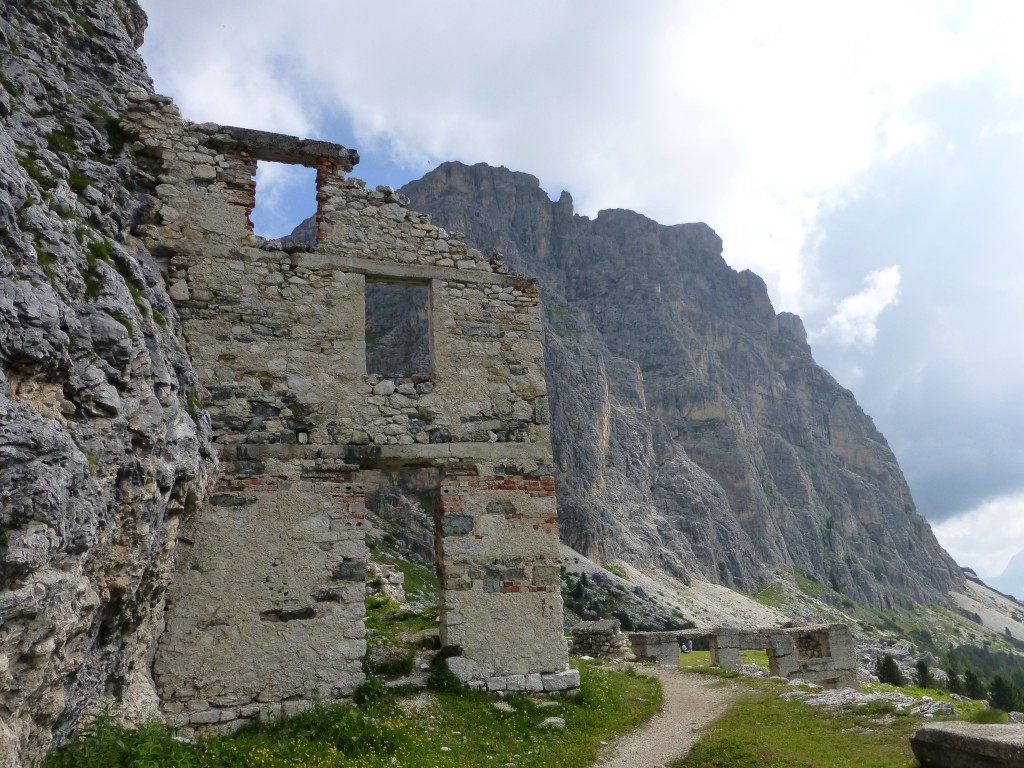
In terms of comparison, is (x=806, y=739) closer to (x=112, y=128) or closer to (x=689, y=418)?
(x=112, y=128)

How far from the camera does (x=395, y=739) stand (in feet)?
25.7

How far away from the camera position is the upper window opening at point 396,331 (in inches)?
3858

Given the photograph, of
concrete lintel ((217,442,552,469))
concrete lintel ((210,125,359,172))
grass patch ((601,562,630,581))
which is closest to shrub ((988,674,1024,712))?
Answer: concrete lintel ((217,442,552,469))

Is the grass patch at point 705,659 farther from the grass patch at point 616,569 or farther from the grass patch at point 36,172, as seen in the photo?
the grass patch at point 616,569

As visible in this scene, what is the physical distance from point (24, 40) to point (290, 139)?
354 centimetres

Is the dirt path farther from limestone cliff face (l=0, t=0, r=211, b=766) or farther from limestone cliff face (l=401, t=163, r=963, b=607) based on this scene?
limestone cliff face (l=401, t=163, r=963, b=607)

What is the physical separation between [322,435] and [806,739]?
7219 millimetres

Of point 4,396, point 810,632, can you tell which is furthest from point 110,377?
point 810,632

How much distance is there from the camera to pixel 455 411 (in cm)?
1064

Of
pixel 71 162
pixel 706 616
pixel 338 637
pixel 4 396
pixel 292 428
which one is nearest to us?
pixel 4 396

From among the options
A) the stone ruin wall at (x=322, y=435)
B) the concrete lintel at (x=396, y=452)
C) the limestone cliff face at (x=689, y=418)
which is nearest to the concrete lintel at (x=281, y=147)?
the stone ruin wall at (x=322, y=435)

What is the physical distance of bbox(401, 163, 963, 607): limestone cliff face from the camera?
106938 mm

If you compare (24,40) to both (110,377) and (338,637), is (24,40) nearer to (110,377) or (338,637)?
(110,377)

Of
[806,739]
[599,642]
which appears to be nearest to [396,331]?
[599,642]
